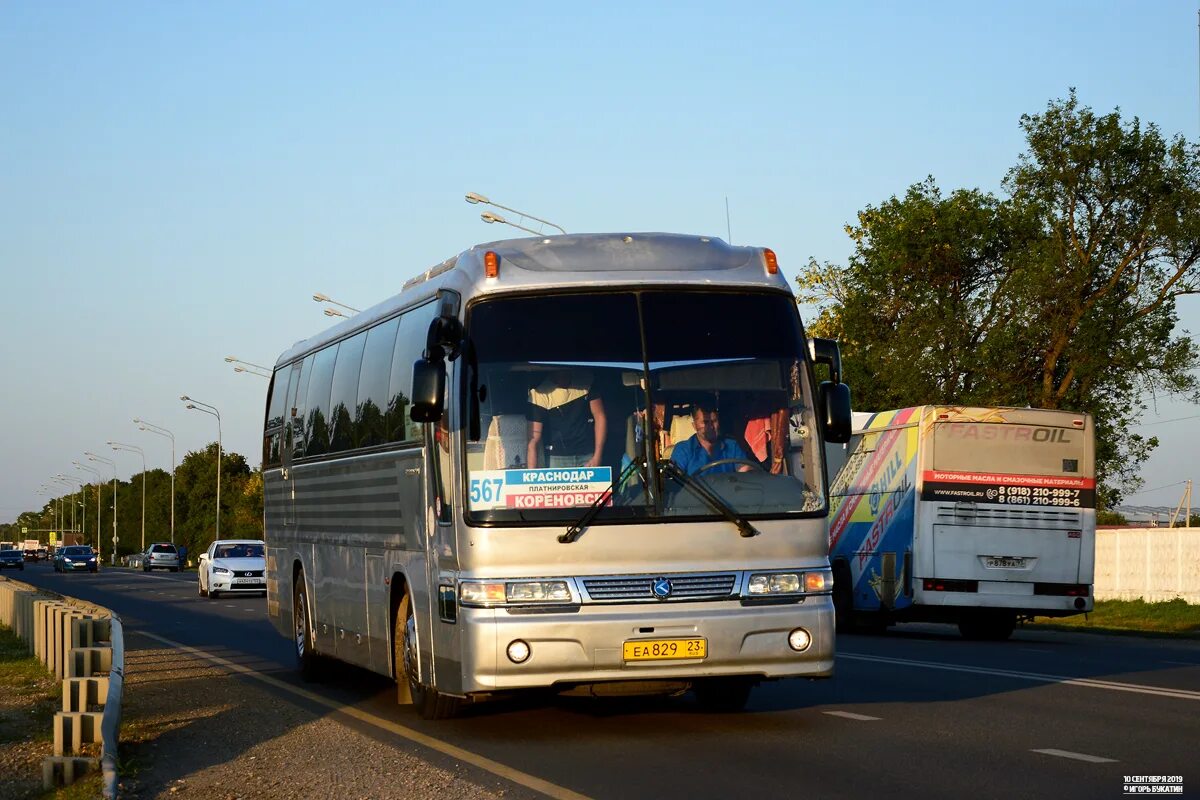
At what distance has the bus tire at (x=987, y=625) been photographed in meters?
26.1

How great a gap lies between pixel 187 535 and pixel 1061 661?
151m

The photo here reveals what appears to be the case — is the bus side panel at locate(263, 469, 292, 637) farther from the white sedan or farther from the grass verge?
the white sedan

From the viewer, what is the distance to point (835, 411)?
40.1 ft

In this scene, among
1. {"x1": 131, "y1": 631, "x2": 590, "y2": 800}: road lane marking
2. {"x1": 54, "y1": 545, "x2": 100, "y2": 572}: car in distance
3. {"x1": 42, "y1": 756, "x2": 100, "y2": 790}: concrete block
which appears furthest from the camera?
{"x1": 54, "y1": 545, "x2": 100, "y2": 572}: car in distance

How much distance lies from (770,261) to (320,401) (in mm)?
6209

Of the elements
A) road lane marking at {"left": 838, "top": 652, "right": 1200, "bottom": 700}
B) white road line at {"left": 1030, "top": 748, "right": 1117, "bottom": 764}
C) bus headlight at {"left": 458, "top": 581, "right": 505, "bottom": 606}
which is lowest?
road lane marking at {"left": 838, "top": 652, "right": 1200, "bottom": 700}

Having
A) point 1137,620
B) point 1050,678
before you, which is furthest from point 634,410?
point 1137,620

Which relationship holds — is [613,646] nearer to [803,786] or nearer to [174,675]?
[803,786]

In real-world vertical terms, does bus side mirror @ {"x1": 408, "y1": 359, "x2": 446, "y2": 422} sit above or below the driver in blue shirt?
above

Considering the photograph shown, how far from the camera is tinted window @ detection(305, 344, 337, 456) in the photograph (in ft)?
56.0

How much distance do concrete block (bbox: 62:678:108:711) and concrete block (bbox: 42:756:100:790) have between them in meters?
1.00
